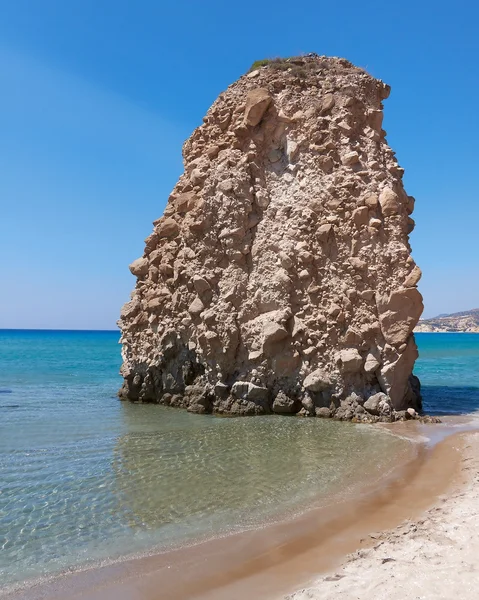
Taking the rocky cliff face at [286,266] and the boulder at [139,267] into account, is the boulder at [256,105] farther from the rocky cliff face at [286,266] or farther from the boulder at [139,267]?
the boulder at [139,267]

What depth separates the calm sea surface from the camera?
6656 mm

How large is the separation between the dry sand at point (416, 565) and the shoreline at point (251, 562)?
33 cm

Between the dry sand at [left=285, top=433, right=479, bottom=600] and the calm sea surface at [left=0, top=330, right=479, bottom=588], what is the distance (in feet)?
6.26

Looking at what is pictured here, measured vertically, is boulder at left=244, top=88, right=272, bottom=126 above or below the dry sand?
above

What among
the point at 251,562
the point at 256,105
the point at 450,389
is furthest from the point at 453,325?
the point at 251,562

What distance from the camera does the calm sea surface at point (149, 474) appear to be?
6.66 metres

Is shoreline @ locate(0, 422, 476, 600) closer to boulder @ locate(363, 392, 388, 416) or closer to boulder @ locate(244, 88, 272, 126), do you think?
boulder @ locate(363, 392, 388, 416)

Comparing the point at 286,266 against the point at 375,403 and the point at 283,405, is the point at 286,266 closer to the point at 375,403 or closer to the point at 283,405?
the point at 283,405

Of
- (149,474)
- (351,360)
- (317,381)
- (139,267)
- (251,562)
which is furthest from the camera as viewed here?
(139,267)

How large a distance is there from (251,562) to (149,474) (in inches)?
157

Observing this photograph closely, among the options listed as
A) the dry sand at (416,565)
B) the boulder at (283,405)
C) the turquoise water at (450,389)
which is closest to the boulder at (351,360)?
the boulder at (283,405)

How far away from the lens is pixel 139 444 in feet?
39.2

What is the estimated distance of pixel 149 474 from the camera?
9430 mm

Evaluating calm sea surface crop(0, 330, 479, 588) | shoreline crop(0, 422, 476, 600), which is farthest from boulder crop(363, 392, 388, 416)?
shoreline crop(0, 422, 476, 600)
